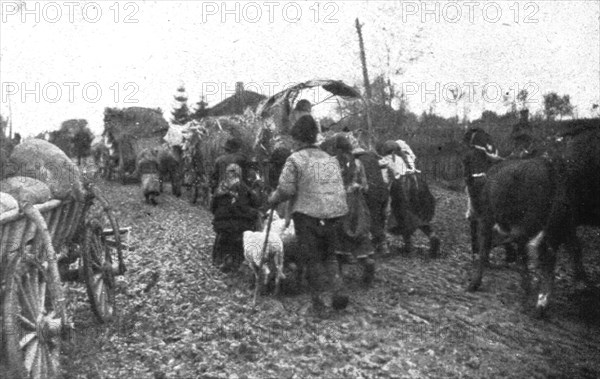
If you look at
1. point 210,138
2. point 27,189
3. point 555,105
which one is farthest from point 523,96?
point 27,189

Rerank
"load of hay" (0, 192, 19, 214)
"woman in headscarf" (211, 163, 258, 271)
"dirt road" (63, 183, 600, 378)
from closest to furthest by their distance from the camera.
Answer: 1. "load of hay" (0, 192, 19, 214)
2. "dirt road" (63, 183, 600, 378)
3. "woman in headscarf" (211, 163, 258, 271)

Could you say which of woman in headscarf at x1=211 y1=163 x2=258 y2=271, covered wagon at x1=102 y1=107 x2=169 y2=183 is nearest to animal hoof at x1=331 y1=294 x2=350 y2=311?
woman in headscarf at x1=211 y1=163 x2=258 y2=271

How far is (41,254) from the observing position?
4.35 metres

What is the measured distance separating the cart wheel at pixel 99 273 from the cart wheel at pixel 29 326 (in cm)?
124

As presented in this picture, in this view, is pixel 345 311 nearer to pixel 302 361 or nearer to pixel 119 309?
pixel 302 361

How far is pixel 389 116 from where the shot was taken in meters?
25.9

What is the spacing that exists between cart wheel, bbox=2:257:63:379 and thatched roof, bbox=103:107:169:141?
1971 centimetres

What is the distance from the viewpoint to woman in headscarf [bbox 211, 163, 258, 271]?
8305 millimetres

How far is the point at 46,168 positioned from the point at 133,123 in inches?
1015

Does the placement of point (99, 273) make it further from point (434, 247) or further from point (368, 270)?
point (434, 247)

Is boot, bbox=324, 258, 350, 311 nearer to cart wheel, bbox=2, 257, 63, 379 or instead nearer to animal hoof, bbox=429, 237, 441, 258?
cart wheel, bbox=2, 257, 63, 379

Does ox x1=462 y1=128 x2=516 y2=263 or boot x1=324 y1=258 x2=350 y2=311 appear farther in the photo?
ox x1=462 y1=128 x2=516 y2=263

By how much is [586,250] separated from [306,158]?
22.3ft

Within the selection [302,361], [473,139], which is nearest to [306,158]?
[302,361]
